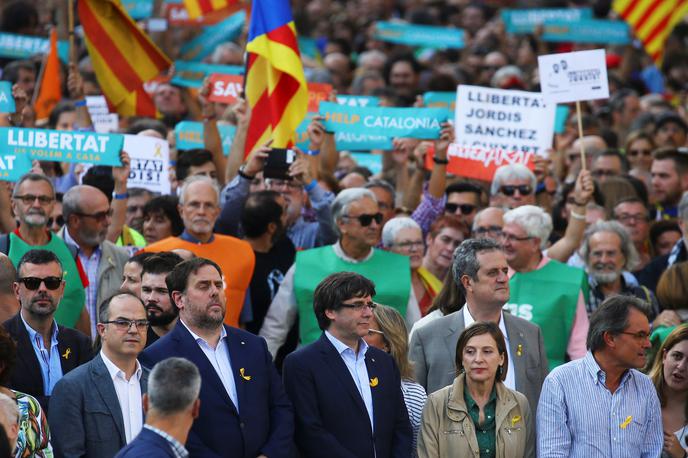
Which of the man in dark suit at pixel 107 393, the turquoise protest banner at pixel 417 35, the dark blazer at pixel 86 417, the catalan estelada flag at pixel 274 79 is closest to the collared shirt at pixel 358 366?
the man in dark suit at pixel 107 393

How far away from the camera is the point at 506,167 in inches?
476

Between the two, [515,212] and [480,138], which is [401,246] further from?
[480,138]

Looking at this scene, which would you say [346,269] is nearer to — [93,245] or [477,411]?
[93,245]

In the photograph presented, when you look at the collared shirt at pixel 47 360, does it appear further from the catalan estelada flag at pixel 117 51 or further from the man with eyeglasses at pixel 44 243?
the catalan estelada flag at pixel 117 51

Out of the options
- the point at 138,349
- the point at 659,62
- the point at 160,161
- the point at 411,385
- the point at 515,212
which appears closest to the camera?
the point at 138,349

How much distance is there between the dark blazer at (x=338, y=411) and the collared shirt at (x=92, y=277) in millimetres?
2259

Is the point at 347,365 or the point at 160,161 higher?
the point at 160,161

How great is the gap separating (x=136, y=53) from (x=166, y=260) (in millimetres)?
5045

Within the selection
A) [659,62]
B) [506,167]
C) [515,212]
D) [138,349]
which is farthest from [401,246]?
[659,62]

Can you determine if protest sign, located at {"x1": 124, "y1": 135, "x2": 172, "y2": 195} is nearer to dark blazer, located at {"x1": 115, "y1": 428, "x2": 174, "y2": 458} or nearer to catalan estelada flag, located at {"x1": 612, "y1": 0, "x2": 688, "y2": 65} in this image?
dark blazer, located at {"x1": 115, "y1": 428, "x2": 174, "y2": 458}

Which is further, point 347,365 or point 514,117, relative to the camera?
point 514,117

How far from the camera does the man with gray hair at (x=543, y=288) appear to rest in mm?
10078

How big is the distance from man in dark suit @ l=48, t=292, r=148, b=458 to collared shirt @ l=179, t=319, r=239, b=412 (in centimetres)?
34

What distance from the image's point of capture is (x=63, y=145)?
11.2m
